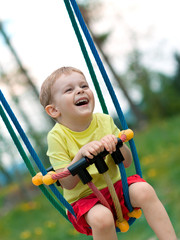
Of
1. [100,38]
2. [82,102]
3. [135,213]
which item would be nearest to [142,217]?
[135,213]

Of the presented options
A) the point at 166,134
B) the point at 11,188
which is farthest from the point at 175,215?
the point at 11,188

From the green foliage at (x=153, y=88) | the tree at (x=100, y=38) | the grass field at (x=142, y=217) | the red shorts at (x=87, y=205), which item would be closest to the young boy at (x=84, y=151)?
the red shorts at (x=87, y=205)

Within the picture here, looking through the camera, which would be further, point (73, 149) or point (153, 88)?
point (153, 88)

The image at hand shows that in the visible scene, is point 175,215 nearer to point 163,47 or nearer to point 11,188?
point 11,188

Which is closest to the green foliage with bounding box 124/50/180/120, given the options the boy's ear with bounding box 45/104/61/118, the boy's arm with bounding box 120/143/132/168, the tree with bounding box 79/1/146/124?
the tree with bounding box 79/1/146/124

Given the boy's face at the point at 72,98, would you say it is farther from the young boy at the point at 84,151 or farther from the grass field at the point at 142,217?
the grass field at the point at 142,217

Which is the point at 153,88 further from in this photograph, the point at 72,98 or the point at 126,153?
the point at 72,98

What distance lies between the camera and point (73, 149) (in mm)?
1517

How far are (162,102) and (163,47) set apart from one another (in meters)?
1.49

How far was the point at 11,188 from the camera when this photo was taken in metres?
6.43

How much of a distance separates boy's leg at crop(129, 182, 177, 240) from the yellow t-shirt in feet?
0.56

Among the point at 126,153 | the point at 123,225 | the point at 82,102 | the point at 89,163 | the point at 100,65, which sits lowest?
the point at 123,225

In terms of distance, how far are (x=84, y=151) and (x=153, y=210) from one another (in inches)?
15.2

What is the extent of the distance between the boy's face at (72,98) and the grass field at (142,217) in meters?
1.79
